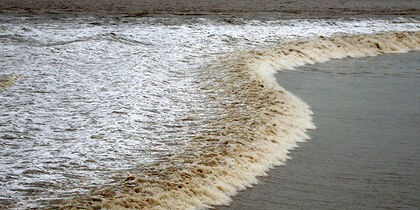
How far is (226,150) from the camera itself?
7.25 metres

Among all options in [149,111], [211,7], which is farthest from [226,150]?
[211,7]

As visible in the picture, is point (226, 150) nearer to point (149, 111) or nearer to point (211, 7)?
point (149, 111)

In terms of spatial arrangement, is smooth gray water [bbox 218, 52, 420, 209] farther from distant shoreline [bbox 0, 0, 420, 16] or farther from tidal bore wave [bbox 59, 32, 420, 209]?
distant shoreline [bbox 0, 0, 420, 16]

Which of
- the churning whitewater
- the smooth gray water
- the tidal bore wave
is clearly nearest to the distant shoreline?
the churning whitewater

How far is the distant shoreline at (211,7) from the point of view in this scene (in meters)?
23.0

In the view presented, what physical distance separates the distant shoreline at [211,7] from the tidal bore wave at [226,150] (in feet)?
35.2

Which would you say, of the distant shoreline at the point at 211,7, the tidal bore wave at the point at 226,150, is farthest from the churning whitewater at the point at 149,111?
the distant shoreline at the point at 211,7

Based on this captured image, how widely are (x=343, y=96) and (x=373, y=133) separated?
7.25 ft

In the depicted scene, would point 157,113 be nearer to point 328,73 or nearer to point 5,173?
point 5,173

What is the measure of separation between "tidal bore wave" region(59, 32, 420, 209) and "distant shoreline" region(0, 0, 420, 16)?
35.2 feet

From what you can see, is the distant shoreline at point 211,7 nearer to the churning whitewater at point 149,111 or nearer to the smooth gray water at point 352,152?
the churning whitewater at point 149,111

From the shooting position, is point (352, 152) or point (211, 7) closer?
point (352, 152)

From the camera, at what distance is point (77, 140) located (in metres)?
7.89

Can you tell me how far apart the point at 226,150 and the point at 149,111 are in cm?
251
